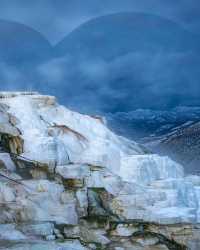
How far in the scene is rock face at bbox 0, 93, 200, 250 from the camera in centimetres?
3027

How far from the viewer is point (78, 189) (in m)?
33.5

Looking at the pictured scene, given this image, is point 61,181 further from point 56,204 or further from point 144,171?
point 144,171

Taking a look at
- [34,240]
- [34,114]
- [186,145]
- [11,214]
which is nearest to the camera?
[34,240]

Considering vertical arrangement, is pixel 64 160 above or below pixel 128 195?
above

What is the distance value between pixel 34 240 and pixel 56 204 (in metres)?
4.39

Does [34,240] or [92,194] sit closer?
[34,240]

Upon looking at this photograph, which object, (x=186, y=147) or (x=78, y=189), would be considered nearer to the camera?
(x=78, y=189)

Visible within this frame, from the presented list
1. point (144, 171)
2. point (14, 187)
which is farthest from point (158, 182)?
point (14, 187)

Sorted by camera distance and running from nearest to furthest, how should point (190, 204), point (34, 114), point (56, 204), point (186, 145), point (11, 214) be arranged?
point (11, 214) → point (56, 204) → point (190, 204) → point (34, 114) → point (186, 145)

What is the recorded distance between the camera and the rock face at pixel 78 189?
30266 millimetres

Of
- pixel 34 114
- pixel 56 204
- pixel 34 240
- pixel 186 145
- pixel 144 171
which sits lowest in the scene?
pixel 34 240

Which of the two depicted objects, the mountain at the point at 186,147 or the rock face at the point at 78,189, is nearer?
the rock face at the point at 78,189

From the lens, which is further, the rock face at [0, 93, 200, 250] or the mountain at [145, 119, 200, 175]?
the mountain at [145, 119, 200, 175]

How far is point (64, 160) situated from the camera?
35.2 meters
